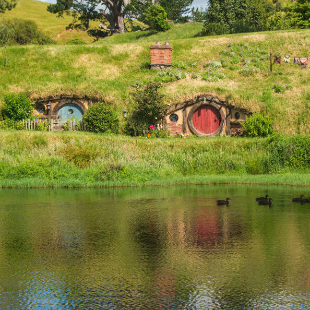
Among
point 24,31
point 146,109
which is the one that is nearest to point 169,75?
point 146,109

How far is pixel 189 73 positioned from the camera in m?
45.0

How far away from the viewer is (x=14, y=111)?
39562 millimetres

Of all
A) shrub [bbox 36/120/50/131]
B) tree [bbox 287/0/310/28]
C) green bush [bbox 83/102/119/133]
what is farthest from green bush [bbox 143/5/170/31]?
shrub [bbox 36/120/50/131]

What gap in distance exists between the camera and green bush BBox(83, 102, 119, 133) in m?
38.6

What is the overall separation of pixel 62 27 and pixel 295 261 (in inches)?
4760

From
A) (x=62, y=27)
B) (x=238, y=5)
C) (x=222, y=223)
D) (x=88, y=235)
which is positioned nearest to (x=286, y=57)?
(x=238, y=5)

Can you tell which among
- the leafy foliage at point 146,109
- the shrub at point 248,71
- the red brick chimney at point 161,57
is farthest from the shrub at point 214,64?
the leafy foliage at point 146,109

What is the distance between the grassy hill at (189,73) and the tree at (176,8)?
71.1 feet

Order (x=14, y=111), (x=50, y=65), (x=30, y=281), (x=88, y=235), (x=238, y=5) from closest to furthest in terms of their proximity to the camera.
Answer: (x=30, y=281), (x=88, y=235), (x=14, y=111), (x=50, y=65), (x=238, y=5)

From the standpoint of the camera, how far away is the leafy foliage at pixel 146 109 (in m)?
38.4

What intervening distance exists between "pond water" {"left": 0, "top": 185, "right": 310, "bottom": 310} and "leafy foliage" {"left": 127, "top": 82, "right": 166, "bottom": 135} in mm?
16576

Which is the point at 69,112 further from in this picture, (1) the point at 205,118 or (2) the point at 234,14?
(2) the point at 234,14

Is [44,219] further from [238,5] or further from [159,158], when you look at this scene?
[238,5]

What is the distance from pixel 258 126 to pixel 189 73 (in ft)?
34.6
